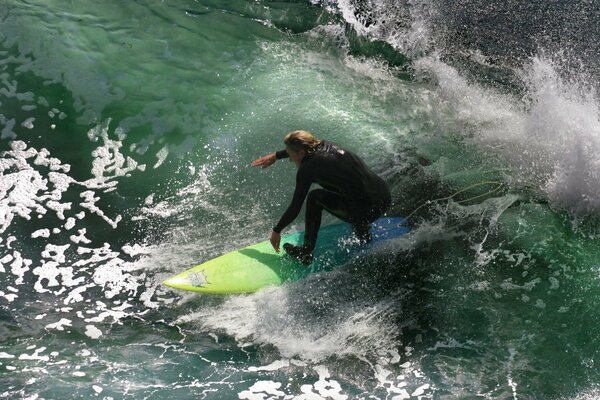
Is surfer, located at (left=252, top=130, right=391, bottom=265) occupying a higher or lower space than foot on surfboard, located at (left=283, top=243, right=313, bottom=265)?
higher

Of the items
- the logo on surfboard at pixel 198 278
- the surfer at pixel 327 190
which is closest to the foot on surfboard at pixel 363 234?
the surfer at pixel 327 190

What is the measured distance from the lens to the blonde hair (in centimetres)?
601

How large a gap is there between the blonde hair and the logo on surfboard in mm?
1379

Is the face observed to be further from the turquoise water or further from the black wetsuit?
the turquoise water

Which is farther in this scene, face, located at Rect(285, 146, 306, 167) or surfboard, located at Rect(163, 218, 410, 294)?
surfboard, located at Rect(163, 218, 410, 294)

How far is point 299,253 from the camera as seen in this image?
6586 millimetres

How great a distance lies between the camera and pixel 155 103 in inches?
346

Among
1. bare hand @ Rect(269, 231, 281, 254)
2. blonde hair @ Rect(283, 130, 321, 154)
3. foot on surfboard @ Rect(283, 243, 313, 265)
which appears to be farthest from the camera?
foot on surfboard @ Rect(283, 243, 313, 265)

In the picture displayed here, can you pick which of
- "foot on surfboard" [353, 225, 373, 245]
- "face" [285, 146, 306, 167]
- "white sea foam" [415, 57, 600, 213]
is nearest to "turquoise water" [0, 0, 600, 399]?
"white sea foam" [415, 57, 600, 213]

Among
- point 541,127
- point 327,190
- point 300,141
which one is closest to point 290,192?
point 327,190

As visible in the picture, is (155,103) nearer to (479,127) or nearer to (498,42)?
(479,127)

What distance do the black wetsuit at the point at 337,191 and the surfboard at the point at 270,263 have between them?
196 mm

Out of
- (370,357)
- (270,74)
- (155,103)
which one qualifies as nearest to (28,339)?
(370,357)

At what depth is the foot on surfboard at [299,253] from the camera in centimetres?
655
